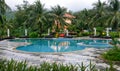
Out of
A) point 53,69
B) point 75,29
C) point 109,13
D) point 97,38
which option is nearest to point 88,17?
point 75,29

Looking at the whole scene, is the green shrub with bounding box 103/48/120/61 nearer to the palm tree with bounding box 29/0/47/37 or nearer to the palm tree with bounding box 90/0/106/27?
the palm tree with bounding box 29/0/47/37

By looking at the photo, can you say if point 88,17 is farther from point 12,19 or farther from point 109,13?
point 12,19

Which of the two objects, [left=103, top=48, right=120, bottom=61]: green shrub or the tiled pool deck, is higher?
[left=103, top=48, right=120, bottom=61]: green shrub

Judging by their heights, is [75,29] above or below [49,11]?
below

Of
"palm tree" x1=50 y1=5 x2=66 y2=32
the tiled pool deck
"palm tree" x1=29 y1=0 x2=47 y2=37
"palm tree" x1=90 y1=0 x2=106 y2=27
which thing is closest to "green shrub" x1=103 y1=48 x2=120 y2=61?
A: the tiled pool deck

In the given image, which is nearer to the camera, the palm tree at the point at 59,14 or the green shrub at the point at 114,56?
the green shrub at the point at 114,56

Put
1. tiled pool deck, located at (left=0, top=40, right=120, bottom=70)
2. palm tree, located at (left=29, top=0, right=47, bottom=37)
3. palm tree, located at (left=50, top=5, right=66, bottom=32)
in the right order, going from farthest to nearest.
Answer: palm tree, located at (left=50, top=5, right=66, bottom=32), palm tree, located at (left=29, top=0, right=47, bottom=37), tiled pool deck, located at (left=0, top=40, right=120, bottom=70)

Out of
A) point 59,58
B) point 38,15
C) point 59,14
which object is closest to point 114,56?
point 59,58

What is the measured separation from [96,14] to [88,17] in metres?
4.32

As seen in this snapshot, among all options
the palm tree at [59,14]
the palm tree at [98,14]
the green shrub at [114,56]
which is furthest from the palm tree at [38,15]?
the green shrub at [114,56]

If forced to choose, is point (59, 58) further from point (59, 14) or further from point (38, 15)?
point (59, 14)

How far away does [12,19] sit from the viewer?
43.2 m

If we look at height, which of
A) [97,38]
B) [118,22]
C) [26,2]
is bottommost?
[97,38]

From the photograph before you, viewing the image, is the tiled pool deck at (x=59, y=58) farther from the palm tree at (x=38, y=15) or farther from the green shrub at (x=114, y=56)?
the palm tree at (x=38, y=15)
